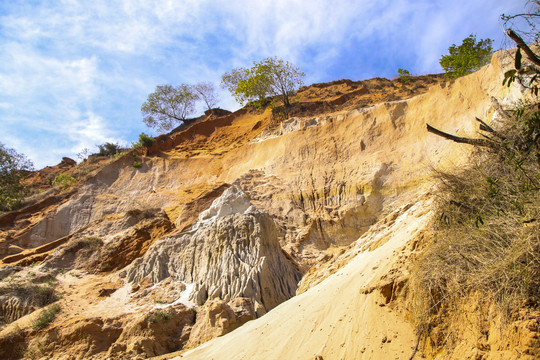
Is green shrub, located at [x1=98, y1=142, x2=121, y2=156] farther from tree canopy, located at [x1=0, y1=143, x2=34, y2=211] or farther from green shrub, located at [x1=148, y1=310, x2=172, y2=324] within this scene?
green shrub, located at [x1=148, y1=310, x2=172, y2=324]

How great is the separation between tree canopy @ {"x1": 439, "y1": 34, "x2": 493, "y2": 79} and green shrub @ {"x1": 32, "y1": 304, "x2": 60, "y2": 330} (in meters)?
24.1

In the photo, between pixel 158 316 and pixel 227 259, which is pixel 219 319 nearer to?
pixel 158 316

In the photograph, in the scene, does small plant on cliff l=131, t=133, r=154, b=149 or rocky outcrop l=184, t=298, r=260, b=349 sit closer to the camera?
rocky outcrop l=184, t=298, r=260, b=349

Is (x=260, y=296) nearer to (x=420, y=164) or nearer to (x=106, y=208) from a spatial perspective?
(x=420, y=164)

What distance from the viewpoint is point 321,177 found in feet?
71.1

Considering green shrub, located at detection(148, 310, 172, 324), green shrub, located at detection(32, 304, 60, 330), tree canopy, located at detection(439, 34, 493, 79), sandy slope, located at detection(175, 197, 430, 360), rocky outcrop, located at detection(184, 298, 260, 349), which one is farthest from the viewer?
tree canopy, located at detection(439, 34, 493, 79)

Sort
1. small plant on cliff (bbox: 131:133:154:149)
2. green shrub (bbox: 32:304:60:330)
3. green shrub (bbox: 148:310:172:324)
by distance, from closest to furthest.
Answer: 1. green shrub (bbox: 148:310:172:324)
2. green shrub (bbox: 32:304:60:330)
3. small plant on cliff (bbox: 131:133:154:149)

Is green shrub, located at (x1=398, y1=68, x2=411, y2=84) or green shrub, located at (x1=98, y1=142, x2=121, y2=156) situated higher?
green shrub, located at (x1=98, y1=142, x2=121, y2=156)

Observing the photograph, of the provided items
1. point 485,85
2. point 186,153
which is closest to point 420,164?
point 485,85

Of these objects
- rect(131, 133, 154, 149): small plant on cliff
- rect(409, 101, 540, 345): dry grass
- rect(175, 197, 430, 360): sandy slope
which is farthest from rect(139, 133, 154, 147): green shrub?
rect(409, 101, 540, 345): dry grass

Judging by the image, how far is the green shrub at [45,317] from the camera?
1180cm

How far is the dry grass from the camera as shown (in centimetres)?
479

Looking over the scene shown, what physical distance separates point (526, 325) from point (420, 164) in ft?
49.0

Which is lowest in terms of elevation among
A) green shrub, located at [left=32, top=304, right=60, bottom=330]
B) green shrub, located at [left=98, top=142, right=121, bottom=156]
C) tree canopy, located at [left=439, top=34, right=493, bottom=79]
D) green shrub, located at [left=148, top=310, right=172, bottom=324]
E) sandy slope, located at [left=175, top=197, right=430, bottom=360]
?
sandy slope, located at [left=175, top=197, right=430, bottom=360]
